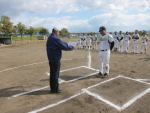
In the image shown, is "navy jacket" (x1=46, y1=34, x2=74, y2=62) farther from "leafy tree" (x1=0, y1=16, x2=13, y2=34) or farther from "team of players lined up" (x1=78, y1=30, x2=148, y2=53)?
"leafy tree" (x1=0, y1=16, x2=13, y2=34)

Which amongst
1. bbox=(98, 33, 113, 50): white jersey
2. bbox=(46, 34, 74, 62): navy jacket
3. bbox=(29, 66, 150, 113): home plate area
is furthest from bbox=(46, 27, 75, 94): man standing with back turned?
bbox=(98, 33, 113, 50): white jersey

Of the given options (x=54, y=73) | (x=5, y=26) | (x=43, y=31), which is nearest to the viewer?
(x=54, y=73)

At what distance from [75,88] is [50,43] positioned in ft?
6.57

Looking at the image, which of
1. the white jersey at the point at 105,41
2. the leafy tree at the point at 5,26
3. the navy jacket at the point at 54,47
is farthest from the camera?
the leafy tree at the point at 5,26

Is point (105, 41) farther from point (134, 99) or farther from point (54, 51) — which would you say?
point (134, 99)

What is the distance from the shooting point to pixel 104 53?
5797mm

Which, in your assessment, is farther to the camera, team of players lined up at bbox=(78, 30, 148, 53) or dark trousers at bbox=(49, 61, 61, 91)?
team of players lined up at bbox=(78, 30, 148, 53)

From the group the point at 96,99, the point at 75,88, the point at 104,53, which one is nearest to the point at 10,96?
the point at 75,88

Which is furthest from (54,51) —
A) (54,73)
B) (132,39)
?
(132,39)

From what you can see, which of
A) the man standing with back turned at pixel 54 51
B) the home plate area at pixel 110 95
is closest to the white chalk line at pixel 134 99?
the home plate area at pixel 110 95

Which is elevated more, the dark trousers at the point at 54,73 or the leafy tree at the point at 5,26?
the leafy tree at the point at 5,26

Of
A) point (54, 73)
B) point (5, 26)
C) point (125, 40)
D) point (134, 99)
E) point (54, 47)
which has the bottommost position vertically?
point (134, 99)

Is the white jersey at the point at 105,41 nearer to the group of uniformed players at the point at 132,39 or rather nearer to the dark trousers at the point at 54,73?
the dark trousers at the point at 54,73

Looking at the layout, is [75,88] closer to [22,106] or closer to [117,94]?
[117,94]
